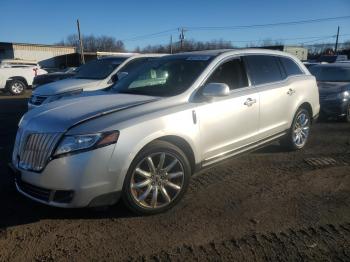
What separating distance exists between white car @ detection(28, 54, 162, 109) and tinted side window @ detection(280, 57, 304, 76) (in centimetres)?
315

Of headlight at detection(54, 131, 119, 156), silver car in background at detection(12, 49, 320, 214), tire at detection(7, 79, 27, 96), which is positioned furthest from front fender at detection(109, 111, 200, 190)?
tire at detection(7, 79, 27, 96)

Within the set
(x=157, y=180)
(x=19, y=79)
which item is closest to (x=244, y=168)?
(x=157, y=180)

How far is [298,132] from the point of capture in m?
6.12

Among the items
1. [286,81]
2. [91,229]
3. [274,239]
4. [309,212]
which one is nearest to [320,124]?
[286,81]

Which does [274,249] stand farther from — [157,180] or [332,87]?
[332,87]

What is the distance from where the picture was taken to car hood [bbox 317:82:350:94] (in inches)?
346

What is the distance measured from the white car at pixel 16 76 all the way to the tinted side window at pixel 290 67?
1610 cm

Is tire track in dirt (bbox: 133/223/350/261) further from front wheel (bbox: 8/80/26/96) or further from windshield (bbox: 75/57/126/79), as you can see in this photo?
front wheel (bbox: 8/80/26/96)

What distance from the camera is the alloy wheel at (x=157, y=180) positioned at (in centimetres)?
359

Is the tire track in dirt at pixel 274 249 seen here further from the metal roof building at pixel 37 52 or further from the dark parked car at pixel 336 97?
the metal roof building at pixel 37 52

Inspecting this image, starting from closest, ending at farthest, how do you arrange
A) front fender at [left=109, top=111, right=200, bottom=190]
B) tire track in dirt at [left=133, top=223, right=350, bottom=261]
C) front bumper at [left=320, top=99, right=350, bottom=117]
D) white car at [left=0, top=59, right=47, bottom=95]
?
tire track in dirt at [left=133, top=223, right=350, bottom=261] → front fender at [left=109, top=111, right=200, bottom=190] → front bumper at [left=320, top=99, right=350, bottom=117] → white car at [left=0, top=59, right=47, bottom=95]

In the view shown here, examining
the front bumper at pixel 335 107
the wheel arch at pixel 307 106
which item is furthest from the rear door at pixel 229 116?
the front bumper at pixel 335 107

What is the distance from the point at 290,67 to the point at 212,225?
142 inches

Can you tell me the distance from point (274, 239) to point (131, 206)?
56.5 inches
